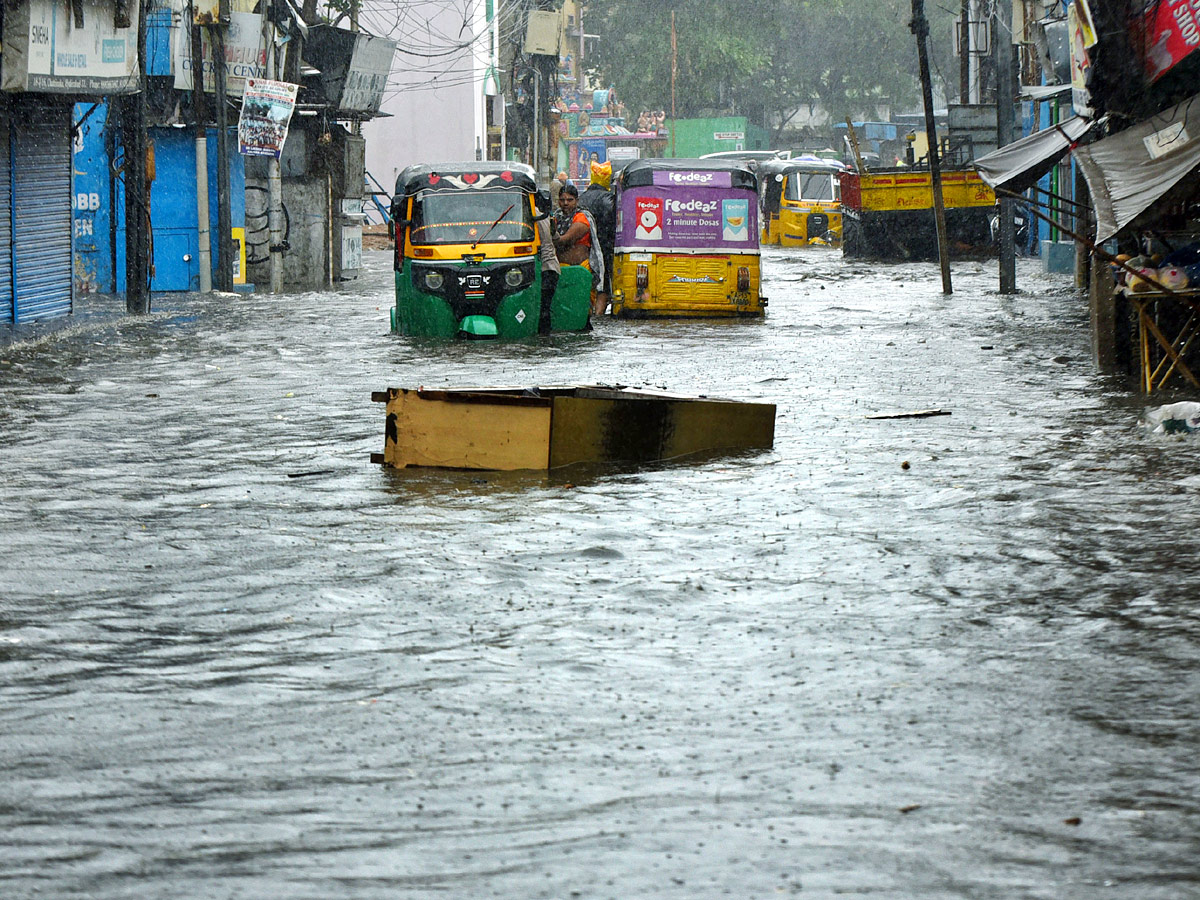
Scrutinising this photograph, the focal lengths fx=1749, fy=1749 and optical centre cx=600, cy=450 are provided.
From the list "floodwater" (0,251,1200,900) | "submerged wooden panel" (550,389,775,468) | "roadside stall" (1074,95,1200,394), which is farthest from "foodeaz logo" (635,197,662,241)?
"submerged wooden panel" (550,389,775,468)

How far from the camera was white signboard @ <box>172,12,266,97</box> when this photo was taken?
90.6 feet

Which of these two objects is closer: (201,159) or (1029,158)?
(1029,158)

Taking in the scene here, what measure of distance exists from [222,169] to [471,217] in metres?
8.33

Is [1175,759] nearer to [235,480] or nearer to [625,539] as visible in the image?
[625,539]

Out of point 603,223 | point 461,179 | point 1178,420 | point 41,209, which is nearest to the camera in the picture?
point 1178,420

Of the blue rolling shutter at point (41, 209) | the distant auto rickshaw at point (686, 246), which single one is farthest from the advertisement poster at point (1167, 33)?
the blue rolling shutter at point (41, 209)

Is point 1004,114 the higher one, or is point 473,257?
point 1004,114

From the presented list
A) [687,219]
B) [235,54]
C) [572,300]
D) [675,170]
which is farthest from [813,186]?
[572,300]

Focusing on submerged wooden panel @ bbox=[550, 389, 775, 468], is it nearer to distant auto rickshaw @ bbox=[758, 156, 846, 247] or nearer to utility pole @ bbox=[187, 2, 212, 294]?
utility pole @ bbox=[187, 2, 212, 294]

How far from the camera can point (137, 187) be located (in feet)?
75.3

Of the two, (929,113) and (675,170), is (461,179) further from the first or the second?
(929,113)

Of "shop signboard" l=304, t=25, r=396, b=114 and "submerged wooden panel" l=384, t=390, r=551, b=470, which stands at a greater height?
"shop signboard" l=304, t=25, r=396, b=114

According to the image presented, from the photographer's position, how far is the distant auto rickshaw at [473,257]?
19.7 metres

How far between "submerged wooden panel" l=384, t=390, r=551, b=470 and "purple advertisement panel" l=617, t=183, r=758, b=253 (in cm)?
1365
